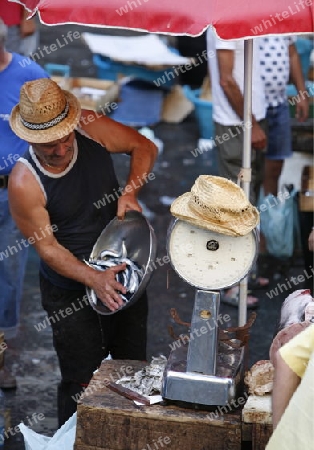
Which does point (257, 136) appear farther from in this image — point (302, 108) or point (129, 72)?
point (129, 72)

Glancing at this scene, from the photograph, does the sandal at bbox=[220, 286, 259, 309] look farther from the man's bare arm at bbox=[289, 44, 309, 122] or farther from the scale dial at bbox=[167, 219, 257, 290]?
the scale dial at bbox=[167, 219, 257, 290]

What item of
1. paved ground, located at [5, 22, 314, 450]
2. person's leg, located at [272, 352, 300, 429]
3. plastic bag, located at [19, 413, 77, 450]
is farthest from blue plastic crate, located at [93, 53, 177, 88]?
person's leg, located at [272, 352, 300, 429]

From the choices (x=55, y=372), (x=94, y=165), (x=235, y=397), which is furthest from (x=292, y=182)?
(x=235, y=397)

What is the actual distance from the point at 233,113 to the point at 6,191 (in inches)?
65.3

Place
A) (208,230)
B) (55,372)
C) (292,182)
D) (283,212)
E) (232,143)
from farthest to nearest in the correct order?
(292,182), (283,212), (232,143), (55,372), (208,230)

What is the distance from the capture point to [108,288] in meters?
4.02

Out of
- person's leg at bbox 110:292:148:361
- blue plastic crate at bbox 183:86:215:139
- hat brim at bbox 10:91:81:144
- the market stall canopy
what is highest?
the market stall canopy

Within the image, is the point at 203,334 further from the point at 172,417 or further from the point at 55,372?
the point at 55,372

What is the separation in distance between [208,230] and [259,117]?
284cm

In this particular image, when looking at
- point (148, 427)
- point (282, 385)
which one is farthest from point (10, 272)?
point (282, 385)

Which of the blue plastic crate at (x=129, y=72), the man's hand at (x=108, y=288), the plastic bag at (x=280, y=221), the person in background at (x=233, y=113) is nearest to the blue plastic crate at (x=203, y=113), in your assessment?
the blue plastic crate at (x=129, y=72)

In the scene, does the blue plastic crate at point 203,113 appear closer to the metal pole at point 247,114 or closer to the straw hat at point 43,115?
the metal pole at point 247,114

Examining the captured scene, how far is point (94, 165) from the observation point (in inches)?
170

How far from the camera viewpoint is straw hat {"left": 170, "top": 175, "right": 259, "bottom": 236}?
A: 3.29m
